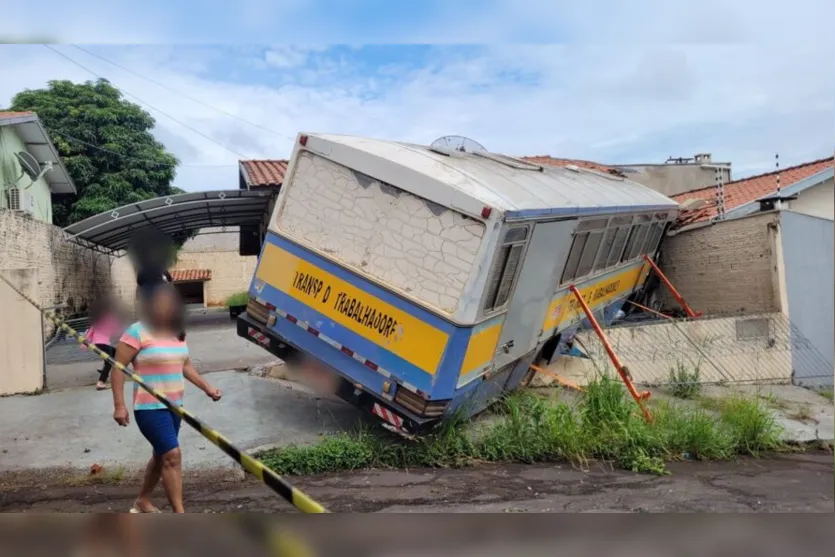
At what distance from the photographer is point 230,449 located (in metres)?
2.83

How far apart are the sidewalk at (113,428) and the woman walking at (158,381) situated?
0.19m

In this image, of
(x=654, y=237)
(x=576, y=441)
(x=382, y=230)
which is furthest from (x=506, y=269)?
(x=654, y=237)

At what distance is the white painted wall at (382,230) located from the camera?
12.7ft

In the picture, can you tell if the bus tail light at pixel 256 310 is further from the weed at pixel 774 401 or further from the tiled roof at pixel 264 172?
the weed at pixel 774 401

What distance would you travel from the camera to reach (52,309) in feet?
11.4

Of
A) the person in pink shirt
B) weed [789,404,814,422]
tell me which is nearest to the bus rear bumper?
the person in pink shirt

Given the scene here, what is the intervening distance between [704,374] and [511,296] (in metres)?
2.04

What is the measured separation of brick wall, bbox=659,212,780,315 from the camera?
5.79 metres

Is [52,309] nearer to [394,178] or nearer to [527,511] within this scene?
[394,178]

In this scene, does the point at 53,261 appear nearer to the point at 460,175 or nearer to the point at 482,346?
the point at 460,175

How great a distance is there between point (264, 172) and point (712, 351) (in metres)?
3.92

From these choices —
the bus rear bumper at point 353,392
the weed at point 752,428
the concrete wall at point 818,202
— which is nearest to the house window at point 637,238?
the concrete wall at point 818,202

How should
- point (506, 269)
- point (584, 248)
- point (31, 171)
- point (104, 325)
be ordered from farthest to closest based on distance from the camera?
point (584, 248)
point (506, 269)
point (31, 171)
point (104, 325)

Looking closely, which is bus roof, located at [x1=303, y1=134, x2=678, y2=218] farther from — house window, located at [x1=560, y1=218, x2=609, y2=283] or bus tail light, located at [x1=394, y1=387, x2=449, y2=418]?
bus tail light, located at [x1=394, y1=387, x2=449, y2=418]
